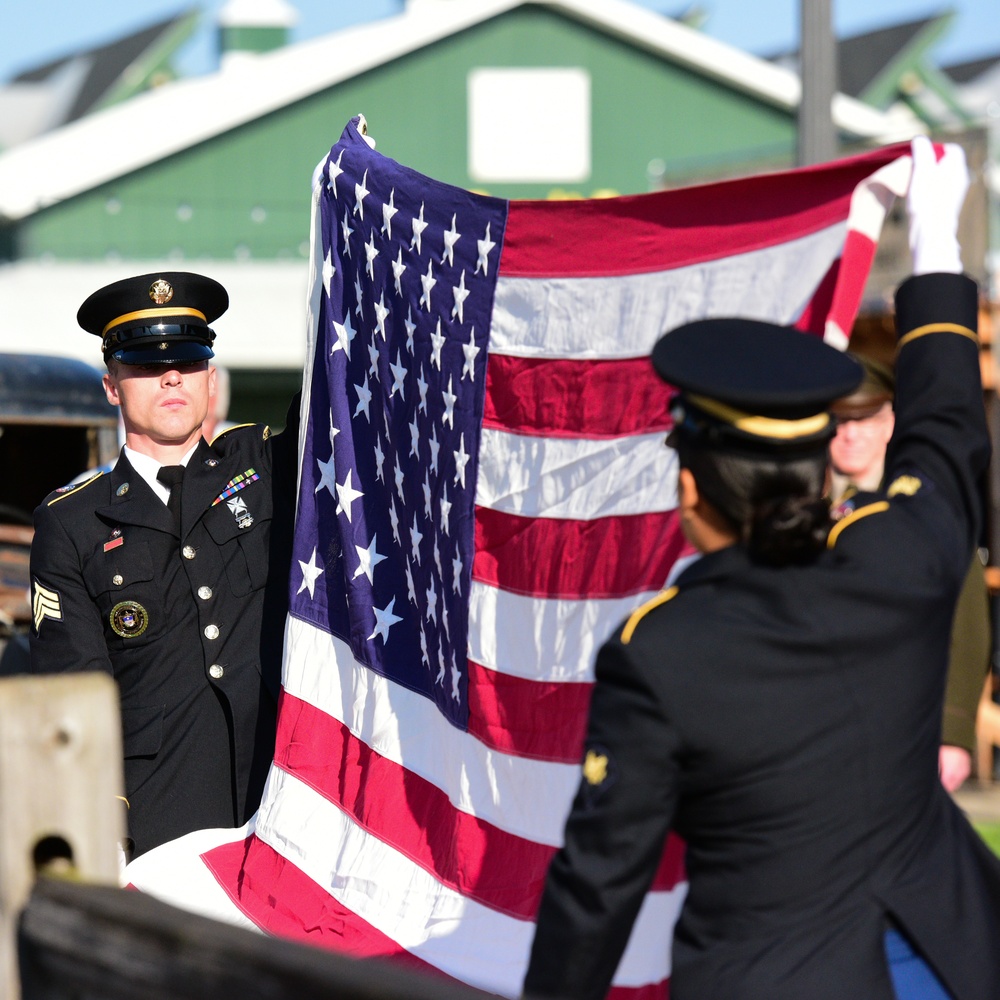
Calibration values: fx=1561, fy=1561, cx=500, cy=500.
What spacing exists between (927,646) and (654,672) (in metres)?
0.38

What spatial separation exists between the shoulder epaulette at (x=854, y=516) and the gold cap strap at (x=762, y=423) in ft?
0.58

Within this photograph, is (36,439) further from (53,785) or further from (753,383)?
(753,383)

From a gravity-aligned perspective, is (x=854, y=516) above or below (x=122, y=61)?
above

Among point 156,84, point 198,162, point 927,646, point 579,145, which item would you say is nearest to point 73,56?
point 156,84

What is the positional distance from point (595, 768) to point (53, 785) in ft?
2.08

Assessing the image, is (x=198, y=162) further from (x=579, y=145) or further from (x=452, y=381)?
(x=452, y=381)

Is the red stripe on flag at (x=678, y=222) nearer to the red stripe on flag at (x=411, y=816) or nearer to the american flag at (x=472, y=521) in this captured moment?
the american flag at (x=472, y=521)

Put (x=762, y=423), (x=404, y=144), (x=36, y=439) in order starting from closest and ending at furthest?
(x=762, y=423)
(x=36, y=439)
(x=404, y=144)

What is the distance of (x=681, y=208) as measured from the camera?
2.95 m

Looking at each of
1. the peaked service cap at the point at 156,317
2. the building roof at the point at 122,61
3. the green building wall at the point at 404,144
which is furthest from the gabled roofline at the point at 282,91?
the peaked service cap at the point at 156,317

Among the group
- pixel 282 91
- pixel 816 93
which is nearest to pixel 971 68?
pixel 282 91

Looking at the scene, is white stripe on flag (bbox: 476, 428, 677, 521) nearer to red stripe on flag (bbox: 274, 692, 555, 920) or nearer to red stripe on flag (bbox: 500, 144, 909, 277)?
red stripe on flag (bbox: 500, 144, 909, 277)

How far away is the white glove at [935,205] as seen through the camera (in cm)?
242

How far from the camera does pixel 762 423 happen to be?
191 cm
